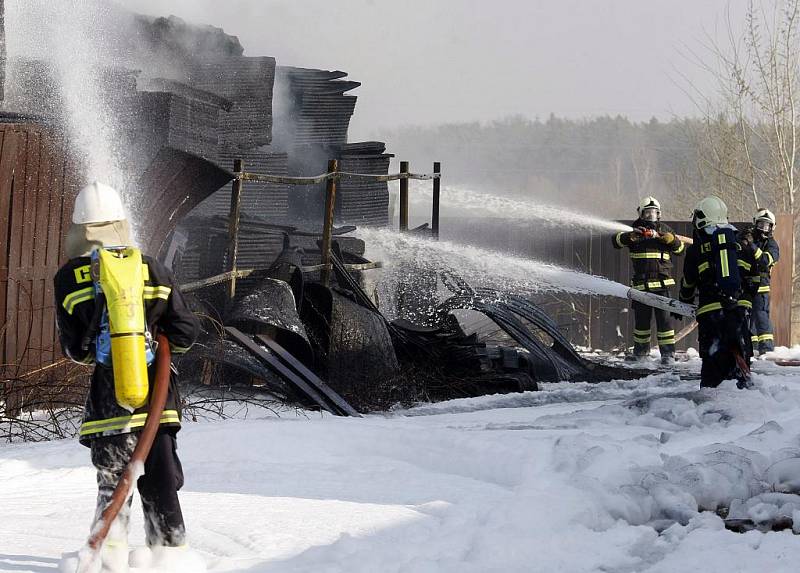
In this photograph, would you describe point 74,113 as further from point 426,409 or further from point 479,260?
point 479,260

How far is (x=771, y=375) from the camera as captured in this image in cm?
970

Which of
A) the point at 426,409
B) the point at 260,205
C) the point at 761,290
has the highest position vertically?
the point at 260,205

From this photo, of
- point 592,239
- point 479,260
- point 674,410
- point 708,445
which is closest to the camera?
point 708,445

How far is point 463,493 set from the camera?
4.91 m

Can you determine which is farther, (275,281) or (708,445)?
(275,281)

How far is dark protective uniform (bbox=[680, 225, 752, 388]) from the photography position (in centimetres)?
773

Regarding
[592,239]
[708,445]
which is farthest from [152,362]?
[592,239]

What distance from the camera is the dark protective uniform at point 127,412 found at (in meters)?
3.43

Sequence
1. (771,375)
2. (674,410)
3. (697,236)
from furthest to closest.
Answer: (771,375)
(697,236)
(674,410)

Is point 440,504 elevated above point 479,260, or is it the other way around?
point 479,260

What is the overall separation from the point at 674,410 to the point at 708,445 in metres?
1.15

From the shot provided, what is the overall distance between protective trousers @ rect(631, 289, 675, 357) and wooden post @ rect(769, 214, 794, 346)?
3.38 m

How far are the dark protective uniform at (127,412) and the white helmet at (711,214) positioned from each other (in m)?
5.44

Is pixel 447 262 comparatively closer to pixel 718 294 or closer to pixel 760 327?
pixel 760 327
